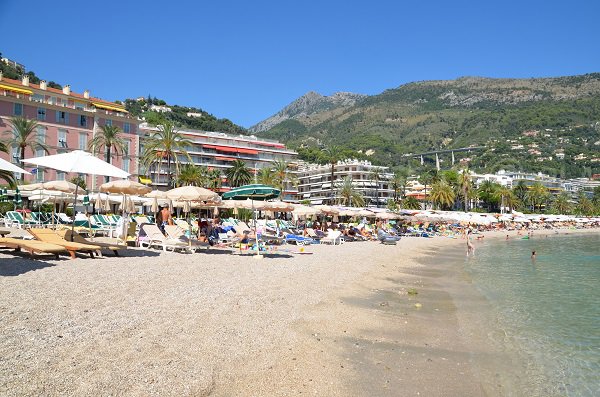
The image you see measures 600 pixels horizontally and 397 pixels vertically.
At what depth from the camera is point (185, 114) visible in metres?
134

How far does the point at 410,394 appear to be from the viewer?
16.8ft

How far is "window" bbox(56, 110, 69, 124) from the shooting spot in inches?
2105

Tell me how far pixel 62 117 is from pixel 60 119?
1.15 feet

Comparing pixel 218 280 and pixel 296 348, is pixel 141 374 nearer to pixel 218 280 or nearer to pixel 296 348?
pixel 296 348

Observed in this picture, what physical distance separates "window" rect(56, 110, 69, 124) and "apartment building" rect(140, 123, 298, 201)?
22147 millimetres

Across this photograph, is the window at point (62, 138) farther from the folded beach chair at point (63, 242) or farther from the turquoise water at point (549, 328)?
the turquoise water at point (549, 328)

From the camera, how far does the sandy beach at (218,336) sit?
14.8 feet

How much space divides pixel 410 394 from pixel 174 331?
3.00 metres

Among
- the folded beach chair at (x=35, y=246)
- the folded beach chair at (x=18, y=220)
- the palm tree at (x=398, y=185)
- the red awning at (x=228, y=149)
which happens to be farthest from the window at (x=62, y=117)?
the palm tree at (x=398, y=185)

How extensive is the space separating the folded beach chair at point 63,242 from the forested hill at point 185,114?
368 feet

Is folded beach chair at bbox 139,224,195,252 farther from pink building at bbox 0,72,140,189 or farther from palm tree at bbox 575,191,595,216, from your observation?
palm tree at bbox 575,191,595,216

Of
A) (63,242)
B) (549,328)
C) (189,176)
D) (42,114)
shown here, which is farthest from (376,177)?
(549,328)

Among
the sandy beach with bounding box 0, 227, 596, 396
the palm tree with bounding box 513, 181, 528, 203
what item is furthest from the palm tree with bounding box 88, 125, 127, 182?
the palm tree with bounding box 513, 181, 528, 203

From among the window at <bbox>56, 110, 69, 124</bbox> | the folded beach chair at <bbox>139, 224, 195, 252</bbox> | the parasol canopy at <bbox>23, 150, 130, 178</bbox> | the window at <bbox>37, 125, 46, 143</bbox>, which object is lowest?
the folded beach chair at <bbox>139, 224, 195, 252</bbox>
